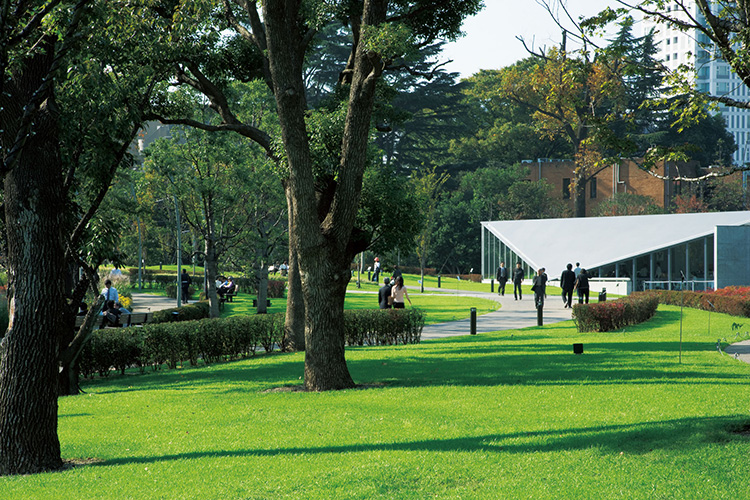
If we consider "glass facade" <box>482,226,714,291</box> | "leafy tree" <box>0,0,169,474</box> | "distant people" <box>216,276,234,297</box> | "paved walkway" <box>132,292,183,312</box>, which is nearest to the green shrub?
"distant people" <box>216,276,234,297</box>

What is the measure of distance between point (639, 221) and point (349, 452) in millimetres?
36495

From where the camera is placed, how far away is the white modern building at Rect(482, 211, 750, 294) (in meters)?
35.2

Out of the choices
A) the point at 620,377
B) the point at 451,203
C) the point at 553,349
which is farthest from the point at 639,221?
the point at 620,377

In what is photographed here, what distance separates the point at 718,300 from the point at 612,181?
40.6 m

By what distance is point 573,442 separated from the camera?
Answer: 6.89m

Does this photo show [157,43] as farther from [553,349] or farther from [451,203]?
[451,203]

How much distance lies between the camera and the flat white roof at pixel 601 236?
36.7 meters

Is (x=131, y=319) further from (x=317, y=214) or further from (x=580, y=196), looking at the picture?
(x=580, y=196)

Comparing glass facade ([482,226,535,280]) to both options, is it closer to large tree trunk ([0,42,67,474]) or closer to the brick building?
the brick building

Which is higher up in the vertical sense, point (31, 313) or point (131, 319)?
point (31, 313)


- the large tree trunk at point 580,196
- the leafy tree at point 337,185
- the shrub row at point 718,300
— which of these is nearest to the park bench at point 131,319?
the leafy tree at point 337,185

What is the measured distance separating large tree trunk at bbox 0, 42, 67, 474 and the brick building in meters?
54.5

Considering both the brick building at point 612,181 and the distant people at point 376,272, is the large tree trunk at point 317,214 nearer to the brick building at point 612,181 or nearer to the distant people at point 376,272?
the distant people at point 376,272

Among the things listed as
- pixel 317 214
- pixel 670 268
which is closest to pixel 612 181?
pixel 670 268
